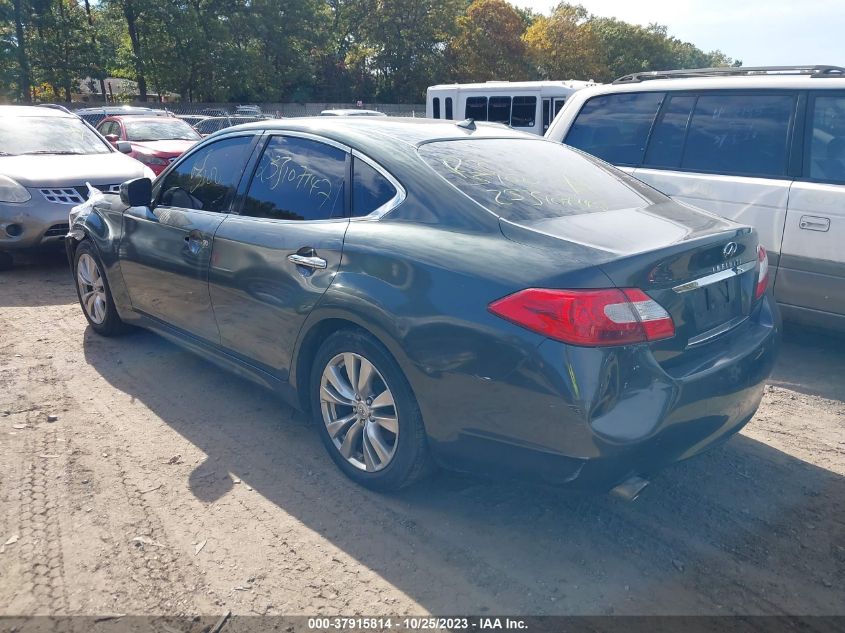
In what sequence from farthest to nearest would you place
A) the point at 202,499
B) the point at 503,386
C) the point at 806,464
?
the point at 806,464
the point at 202,499
the point at 503,386

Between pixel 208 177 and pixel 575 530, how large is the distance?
2.91 meters

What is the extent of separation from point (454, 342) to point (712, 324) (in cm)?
110

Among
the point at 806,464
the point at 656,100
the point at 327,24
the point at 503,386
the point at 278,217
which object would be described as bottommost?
the point at 806,464

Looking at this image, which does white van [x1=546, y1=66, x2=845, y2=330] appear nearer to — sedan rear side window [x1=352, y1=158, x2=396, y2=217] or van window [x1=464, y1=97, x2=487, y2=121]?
sedan rear side window [x1=352, y1=158, x2=396, y2=217]

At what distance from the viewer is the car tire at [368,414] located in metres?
3.08

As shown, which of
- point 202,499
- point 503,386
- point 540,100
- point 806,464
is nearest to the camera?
point 503,386

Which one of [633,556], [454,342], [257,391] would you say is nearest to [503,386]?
[454,342]

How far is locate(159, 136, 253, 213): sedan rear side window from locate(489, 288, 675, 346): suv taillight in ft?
7.01

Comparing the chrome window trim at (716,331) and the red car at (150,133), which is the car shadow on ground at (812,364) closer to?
the chrome window trim at (716,331)

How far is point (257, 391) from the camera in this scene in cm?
462

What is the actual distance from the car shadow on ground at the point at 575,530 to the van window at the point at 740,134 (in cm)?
226

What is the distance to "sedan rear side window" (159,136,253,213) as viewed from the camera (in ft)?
13.6

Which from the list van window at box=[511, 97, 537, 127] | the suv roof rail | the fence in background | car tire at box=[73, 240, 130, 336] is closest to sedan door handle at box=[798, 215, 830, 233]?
the suv roof rail

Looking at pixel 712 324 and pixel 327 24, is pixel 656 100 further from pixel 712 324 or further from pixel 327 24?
pixel 327 24
